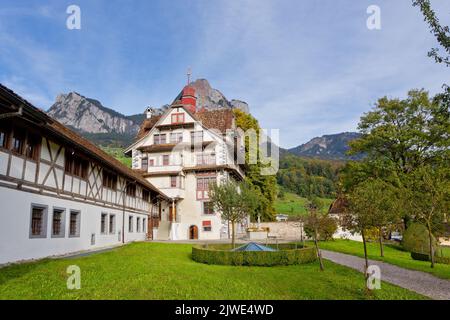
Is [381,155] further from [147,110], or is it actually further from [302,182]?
[302,182]

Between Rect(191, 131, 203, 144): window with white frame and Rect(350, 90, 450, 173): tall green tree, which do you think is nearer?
Rect(350, 90, 450, 173): tall green tree

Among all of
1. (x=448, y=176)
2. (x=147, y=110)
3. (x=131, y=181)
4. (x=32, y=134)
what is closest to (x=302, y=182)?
(x=147, y=110)

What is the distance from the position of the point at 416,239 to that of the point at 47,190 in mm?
30551

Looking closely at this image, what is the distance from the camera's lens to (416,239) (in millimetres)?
32781

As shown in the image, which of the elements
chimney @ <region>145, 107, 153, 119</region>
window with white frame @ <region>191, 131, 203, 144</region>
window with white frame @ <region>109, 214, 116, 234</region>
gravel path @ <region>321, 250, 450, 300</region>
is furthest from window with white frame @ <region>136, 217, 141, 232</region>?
gravel path @ <region>321, 250, 450, 300</region>

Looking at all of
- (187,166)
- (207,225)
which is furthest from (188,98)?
(207,225)

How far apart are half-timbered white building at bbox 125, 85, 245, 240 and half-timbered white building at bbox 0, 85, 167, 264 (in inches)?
546

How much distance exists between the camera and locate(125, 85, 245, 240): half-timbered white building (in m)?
40.3

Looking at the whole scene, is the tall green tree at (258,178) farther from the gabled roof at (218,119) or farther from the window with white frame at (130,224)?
the window with white frame at (130,224)

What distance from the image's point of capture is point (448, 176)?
32.4 m

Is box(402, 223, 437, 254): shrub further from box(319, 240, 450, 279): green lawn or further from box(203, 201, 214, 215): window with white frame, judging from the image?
box(203, 201, 214, 215): window with white frame

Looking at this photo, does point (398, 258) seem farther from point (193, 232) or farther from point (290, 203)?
point (290, 203)
